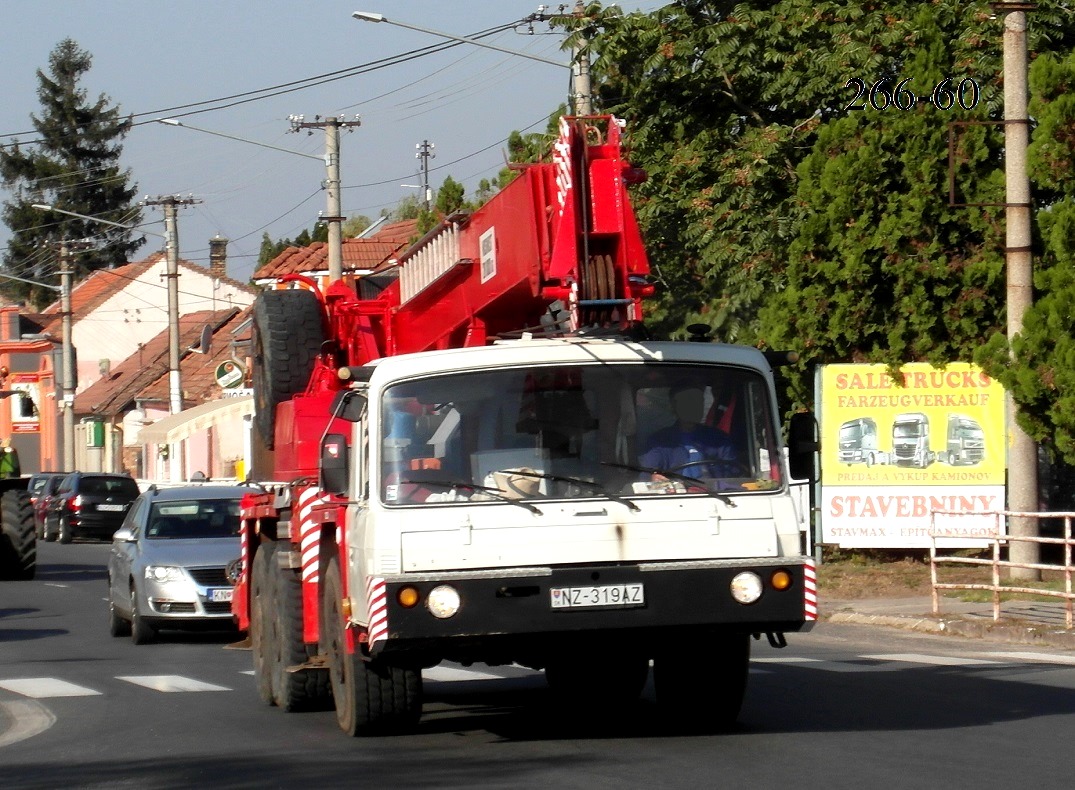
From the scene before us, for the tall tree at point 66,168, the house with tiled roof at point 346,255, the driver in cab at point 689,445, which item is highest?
the tall tree at point 66,168

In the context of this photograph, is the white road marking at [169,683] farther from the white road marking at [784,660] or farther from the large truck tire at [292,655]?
the white road marking at [784,660]

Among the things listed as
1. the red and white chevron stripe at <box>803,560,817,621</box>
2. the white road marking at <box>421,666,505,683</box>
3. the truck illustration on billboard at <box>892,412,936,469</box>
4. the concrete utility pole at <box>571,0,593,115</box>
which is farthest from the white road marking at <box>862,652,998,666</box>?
the concrete utility pole at <box>571,0,593,115</box>

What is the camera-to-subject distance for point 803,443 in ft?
32.6

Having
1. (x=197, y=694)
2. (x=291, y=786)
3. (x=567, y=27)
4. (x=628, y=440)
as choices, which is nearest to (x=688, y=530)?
(x=628, y=440)

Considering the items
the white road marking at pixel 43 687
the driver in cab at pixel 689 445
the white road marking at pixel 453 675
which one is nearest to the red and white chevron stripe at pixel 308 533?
the driver in cab at pixel 689 445

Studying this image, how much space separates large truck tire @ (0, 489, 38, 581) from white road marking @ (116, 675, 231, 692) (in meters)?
15.8

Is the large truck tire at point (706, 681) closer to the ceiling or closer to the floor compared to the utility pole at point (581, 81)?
closer to the floor

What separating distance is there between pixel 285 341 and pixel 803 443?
3769mm

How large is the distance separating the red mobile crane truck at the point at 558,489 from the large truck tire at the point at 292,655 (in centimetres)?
121

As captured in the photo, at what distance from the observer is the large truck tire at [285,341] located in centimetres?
1200

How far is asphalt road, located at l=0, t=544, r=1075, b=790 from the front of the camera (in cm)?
880

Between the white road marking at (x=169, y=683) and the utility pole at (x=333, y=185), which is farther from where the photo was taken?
the utility pole at (x=333, y=185)

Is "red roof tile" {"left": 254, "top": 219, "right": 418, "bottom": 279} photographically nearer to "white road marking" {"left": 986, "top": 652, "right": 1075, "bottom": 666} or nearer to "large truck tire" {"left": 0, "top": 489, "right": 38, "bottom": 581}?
"large truck tire" {"left": 0, "top": 489, "right": 38, "bottom": 581}

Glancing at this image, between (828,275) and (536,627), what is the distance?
48.5ft
